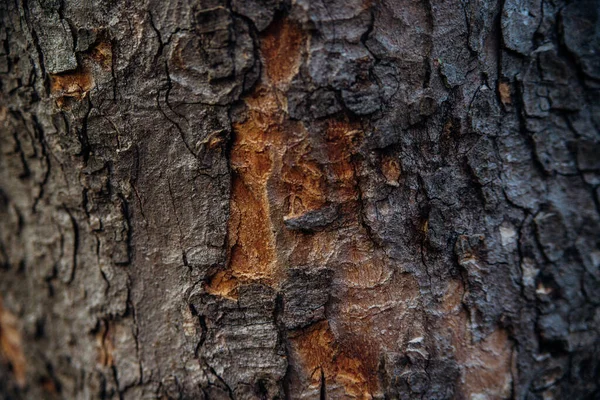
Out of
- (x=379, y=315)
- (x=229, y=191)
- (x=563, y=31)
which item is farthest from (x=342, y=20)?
(x=379, y=315)

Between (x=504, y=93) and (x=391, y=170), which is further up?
(x=504, y=93)

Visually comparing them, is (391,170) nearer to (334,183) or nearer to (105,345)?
(334,183)

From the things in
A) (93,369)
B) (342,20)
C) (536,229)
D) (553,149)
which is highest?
(342,20)

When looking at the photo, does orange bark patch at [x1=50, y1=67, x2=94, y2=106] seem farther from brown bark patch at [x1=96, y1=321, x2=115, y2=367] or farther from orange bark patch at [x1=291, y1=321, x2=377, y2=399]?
orange bark patch at [x1=291, y1=321, x2=377, y2=399]

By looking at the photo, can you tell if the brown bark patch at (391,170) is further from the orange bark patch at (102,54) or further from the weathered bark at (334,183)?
the orange bark patch at (102,54)

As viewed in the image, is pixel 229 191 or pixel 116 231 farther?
pixel 116 231

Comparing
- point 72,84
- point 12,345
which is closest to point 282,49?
point 72,84

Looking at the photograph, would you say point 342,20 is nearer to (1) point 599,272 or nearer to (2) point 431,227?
(2) point 431,227
